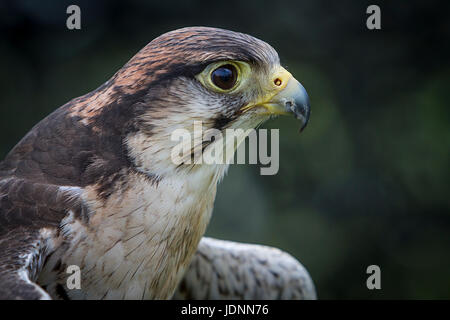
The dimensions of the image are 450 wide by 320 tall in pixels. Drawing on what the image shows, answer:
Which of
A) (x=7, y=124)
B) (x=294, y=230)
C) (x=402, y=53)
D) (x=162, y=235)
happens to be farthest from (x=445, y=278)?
(x=7, y=124)

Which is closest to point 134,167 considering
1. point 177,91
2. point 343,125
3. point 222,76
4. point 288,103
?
point 177,91

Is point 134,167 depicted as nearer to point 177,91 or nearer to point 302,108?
point 177,91

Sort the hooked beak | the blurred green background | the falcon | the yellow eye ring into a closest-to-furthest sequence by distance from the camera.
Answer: the falcon
the yellow eye ring
the hooked beak
the blurred green background

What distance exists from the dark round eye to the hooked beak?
5.7 inches

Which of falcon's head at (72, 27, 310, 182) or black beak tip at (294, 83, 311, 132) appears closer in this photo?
falcon's head at (72, 27, 310, 182)

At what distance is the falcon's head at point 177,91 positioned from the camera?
2098mm

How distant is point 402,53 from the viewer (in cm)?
495

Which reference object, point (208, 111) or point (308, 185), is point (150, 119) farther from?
point (308, 185)

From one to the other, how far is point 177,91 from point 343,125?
3.06 metres

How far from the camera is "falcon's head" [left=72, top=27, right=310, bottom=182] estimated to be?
210 cm

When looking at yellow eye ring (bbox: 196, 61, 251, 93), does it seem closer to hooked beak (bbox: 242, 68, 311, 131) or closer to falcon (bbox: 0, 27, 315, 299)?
falcon (bbox: 0, 27, 315, 299)

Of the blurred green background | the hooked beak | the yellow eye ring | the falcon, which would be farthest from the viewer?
the blurred green background

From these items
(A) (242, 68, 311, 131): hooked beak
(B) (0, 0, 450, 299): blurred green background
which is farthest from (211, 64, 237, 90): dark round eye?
(B) (0, 0, 450, 299): blurred green background

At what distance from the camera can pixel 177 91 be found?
215cm
